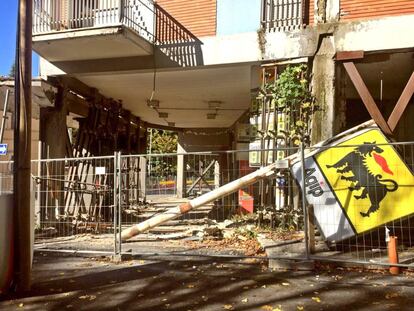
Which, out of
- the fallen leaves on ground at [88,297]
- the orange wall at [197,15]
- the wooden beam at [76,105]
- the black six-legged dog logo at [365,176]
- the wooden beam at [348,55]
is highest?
the orange wall at [197,15]

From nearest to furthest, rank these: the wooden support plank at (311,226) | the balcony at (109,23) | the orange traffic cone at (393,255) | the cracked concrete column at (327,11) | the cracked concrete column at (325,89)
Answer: the orange traffic cone at (393,255) → the wooden support plank at (311,226) → the cracked concrete column at (325,89) → the cracked concrete column at (327,11) → the balcony at (109,23)

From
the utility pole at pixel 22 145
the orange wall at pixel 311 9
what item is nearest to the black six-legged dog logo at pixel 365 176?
the orange wall at pixel 311 9

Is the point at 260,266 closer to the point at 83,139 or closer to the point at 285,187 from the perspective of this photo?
the point at 285,187

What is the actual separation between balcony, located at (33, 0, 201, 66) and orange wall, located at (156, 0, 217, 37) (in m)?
0.15

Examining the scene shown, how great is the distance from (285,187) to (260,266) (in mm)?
2807

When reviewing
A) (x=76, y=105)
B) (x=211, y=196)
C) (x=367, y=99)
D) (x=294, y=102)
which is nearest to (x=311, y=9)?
(x=294, y=102)

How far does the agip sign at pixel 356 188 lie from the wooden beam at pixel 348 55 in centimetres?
216

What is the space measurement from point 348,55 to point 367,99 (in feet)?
3.03

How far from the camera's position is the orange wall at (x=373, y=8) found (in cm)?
830

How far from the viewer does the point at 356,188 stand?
700cm

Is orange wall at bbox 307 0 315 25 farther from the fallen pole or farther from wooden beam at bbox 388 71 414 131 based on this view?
the fallen pole

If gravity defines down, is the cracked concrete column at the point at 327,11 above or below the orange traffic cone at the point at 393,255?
above

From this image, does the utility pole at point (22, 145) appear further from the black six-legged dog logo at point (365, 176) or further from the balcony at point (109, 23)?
the black six-legged dog logo at point (365, 176)

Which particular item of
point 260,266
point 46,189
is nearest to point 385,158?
point 260,266
